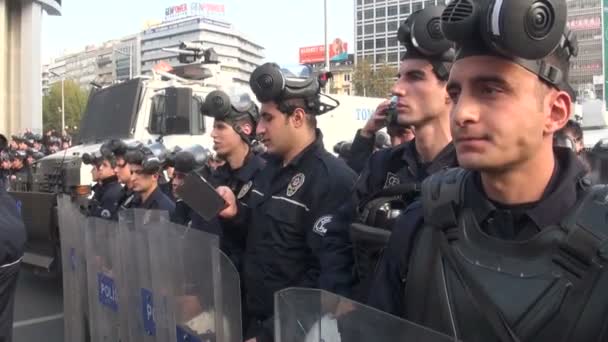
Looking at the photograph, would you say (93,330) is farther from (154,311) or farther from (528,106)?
(528,106)

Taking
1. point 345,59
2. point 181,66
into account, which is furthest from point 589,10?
point 181,66

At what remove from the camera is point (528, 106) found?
1.39 metres

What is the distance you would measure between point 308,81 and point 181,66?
7029 millimetres

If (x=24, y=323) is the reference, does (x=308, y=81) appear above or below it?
above

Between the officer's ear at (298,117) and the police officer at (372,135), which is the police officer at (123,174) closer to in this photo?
the police officer at (372,135)

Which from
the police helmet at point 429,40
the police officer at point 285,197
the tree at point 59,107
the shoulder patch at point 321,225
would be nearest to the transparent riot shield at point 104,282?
the police officer at point 285,197

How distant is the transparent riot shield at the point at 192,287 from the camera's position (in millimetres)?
2195

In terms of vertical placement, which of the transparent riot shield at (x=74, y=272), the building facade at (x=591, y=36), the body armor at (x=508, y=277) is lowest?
the transparent riot shield at (x=74, y=272)

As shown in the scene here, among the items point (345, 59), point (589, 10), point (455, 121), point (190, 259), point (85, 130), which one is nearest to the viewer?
point (455, 121)

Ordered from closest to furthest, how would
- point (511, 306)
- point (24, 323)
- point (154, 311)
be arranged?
point (511, 306)
point (154, 311)
point (24, 323)

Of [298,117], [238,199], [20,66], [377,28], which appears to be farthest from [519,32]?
[377,28]

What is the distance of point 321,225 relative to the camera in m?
2.55

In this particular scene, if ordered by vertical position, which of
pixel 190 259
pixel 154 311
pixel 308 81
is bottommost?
pixel 154 311

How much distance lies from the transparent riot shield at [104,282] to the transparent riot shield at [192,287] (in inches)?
19.4
